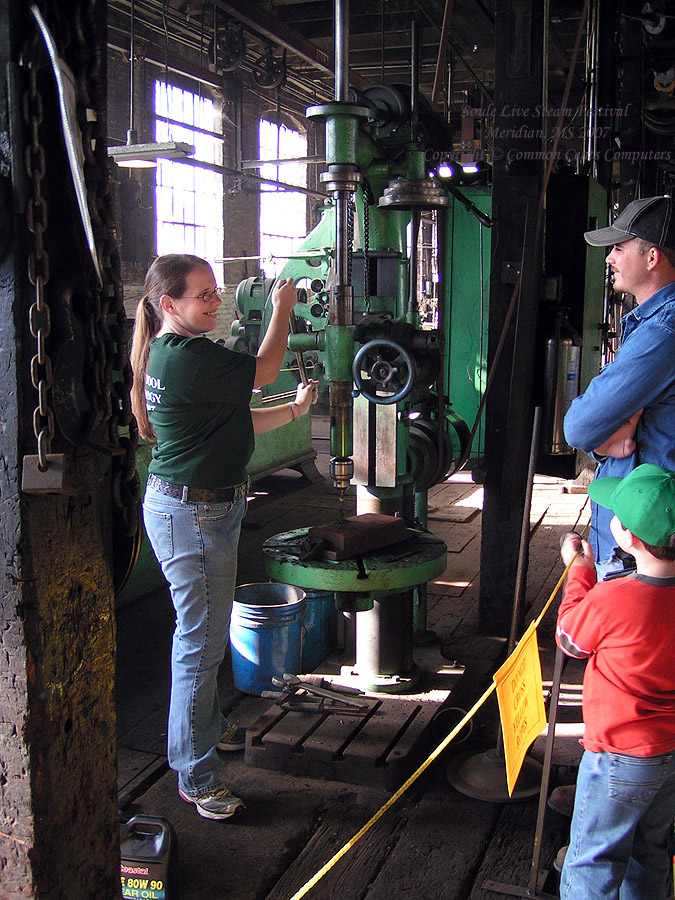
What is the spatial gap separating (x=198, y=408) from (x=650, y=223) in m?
1.23

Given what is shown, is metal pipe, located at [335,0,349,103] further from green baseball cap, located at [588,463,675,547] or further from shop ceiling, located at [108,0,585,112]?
shop ceiling, located at [108,0,585,112]

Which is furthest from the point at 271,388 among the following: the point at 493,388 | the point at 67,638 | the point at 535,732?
the point at 67,638

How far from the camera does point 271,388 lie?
736cm

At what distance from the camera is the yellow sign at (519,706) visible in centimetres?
190

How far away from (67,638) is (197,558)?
103 centimetres

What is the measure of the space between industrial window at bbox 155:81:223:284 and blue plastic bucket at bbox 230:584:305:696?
664 cm

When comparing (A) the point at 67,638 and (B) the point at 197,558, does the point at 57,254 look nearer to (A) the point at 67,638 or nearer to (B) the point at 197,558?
(A) the point at 67,638

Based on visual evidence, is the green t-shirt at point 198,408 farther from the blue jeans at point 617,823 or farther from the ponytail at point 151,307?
the blue jeans at point 617,823

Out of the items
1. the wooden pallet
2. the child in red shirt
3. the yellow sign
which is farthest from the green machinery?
the child in red shirt

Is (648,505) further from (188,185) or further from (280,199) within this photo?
(280,199)

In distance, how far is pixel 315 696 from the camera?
3033mm

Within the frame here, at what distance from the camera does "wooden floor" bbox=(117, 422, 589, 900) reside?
2207 millimetres

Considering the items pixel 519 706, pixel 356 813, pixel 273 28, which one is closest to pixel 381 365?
pixel 519 706

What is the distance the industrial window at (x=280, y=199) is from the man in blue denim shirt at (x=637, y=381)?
9039 millimetres
